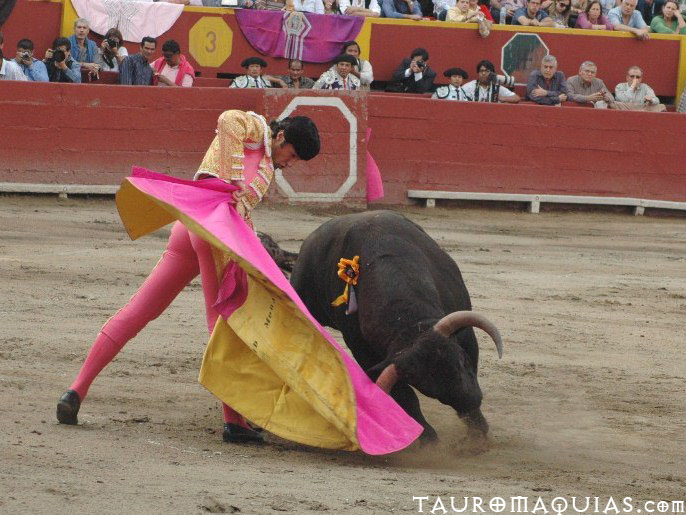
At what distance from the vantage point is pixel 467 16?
12328 mm

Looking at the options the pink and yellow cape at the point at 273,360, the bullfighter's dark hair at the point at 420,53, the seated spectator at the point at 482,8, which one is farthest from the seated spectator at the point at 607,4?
the pink and yellow cape at the point at 273,360

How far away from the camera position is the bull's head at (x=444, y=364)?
3.91m

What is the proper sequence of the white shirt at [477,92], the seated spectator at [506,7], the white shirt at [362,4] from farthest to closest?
the seated spectator at [506,7], the white shirt at [362,4], the white shirt at [477,92]

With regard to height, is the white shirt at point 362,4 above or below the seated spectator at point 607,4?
above

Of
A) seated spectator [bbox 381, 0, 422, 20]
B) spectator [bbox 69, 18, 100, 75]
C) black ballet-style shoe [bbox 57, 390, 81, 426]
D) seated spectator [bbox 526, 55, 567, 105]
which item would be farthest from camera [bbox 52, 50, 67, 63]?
black ballet-style shoe [bbox 57, 390, 81, 426]

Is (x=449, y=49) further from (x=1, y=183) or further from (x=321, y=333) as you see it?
(x=321, y=333)

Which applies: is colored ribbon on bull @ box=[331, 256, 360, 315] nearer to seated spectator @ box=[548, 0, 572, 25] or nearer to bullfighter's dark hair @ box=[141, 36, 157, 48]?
bullfighter's dark hair @ box=[141, 36, 157, 48]

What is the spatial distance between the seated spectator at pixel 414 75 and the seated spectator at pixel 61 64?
2.91 meters

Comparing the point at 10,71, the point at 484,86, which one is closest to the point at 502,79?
the point at 484,86

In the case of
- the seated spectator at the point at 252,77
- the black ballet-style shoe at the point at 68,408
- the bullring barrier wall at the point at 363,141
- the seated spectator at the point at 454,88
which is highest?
the black ballet-style shoe at the point at 68,408

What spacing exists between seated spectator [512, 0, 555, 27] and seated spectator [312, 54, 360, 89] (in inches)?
90.0

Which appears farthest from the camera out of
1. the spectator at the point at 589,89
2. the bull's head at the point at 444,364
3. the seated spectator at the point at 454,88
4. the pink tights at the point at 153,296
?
the spectator at the point at 589,89

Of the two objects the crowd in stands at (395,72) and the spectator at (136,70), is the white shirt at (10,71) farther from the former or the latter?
the spectator at (136,70)

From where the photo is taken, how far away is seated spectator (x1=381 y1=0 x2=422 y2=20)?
1214 cm
